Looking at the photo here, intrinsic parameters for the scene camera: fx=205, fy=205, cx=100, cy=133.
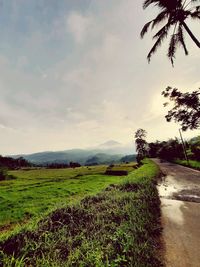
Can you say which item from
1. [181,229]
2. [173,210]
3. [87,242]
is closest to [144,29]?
[173,210]

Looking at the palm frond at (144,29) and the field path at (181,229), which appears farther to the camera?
the palm frond at (144,29)

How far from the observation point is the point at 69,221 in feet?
18.0

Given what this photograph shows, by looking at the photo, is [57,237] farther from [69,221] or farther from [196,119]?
[196,119]

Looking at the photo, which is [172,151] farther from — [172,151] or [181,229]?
A: [181,229]

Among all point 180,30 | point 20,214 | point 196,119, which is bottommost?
point 20,214

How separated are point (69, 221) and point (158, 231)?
259 centimetres

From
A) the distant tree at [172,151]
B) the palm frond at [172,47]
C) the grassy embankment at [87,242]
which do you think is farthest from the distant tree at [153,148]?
the grassy embankment at [87,242]

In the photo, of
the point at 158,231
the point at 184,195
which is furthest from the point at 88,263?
the point at 184,195

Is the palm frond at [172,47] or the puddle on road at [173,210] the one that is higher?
the palm frond at [172,47]

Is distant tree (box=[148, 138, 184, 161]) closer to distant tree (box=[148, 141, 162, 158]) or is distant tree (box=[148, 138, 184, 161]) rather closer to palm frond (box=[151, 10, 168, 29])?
distant tree (box=[148, 141, 162, 158])

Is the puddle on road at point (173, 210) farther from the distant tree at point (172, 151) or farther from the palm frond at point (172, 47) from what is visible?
the distant tree at point (172, 151)

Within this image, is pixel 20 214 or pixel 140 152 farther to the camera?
pixel 140 152

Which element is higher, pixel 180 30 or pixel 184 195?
pixel 180 30

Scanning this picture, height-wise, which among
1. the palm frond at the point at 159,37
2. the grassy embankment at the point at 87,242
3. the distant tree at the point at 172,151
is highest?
the palm frond at the point at 159,37
